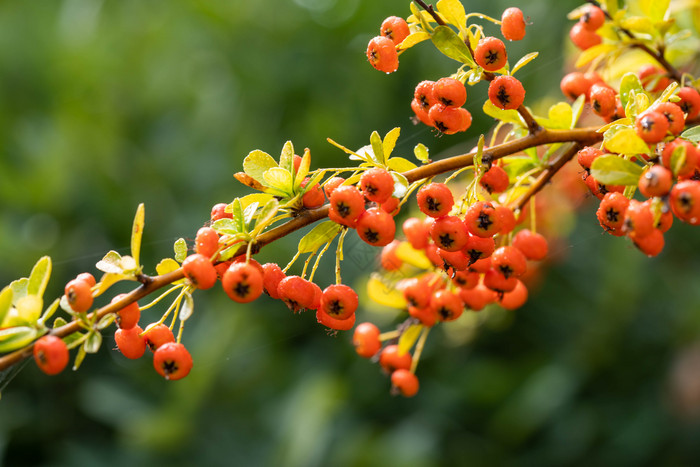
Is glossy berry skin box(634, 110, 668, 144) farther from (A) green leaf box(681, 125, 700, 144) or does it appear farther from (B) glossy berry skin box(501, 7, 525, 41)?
(B) glossy berry skin box(501, 7, 525, 41)

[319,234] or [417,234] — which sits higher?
[319,234]

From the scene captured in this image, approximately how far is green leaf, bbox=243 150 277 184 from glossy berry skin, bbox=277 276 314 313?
6.1 inches

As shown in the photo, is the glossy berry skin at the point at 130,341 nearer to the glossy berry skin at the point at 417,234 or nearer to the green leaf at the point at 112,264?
the green leaf at the point at 112,264

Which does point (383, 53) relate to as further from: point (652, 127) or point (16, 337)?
point (16, 337)

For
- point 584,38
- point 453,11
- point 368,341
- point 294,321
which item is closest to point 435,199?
point 453,11

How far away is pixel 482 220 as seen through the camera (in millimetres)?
919

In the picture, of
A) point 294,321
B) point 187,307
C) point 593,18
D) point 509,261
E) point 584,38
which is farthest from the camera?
point 294,321

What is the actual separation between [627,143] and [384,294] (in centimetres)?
62

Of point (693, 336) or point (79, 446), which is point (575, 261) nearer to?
point (693, 336)

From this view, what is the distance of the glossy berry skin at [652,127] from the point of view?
0.81m

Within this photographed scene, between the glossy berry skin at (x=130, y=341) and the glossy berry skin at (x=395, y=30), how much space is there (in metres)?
0.59

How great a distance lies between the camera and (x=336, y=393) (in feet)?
11.2

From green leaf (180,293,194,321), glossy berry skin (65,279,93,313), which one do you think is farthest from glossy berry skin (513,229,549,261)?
glossy berry skin (65,279,93,313)

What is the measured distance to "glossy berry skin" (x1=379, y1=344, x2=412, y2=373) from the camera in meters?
1.37
